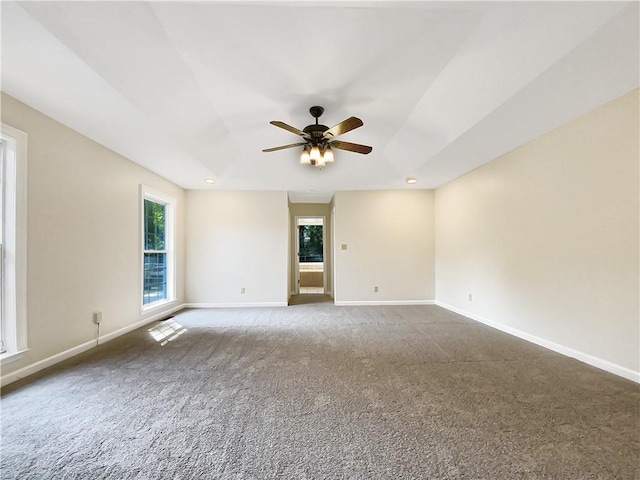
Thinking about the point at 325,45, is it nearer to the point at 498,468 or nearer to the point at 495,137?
the point at 495,137

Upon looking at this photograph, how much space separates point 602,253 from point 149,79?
4240 mm

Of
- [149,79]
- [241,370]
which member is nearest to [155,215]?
[149,79]

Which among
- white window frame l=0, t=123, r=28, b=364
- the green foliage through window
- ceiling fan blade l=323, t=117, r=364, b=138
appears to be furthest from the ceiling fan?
the green foliage through window

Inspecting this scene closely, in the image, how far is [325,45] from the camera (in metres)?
1.97

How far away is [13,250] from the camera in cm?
232

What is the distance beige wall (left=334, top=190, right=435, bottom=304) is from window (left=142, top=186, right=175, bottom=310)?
320 cm

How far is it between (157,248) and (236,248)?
4.64 feet

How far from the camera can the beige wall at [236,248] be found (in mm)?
5598

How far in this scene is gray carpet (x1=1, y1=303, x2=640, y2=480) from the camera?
1.37 m

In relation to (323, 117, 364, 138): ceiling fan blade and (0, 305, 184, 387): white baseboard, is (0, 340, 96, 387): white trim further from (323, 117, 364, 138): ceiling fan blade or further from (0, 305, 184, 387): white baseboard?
(323, 117, 364, 138): ceiling fan blade

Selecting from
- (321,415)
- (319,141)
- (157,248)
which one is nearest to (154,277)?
(157,248)

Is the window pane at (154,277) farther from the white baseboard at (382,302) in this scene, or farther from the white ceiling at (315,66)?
the white baseboard at (382,302)

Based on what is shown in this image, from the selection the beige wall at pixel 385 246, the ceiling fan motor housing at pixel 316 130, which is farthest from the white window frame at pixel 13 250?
the beige wall at pixel 385 246

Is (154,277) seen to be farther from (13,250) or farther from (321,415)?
(321,415)
